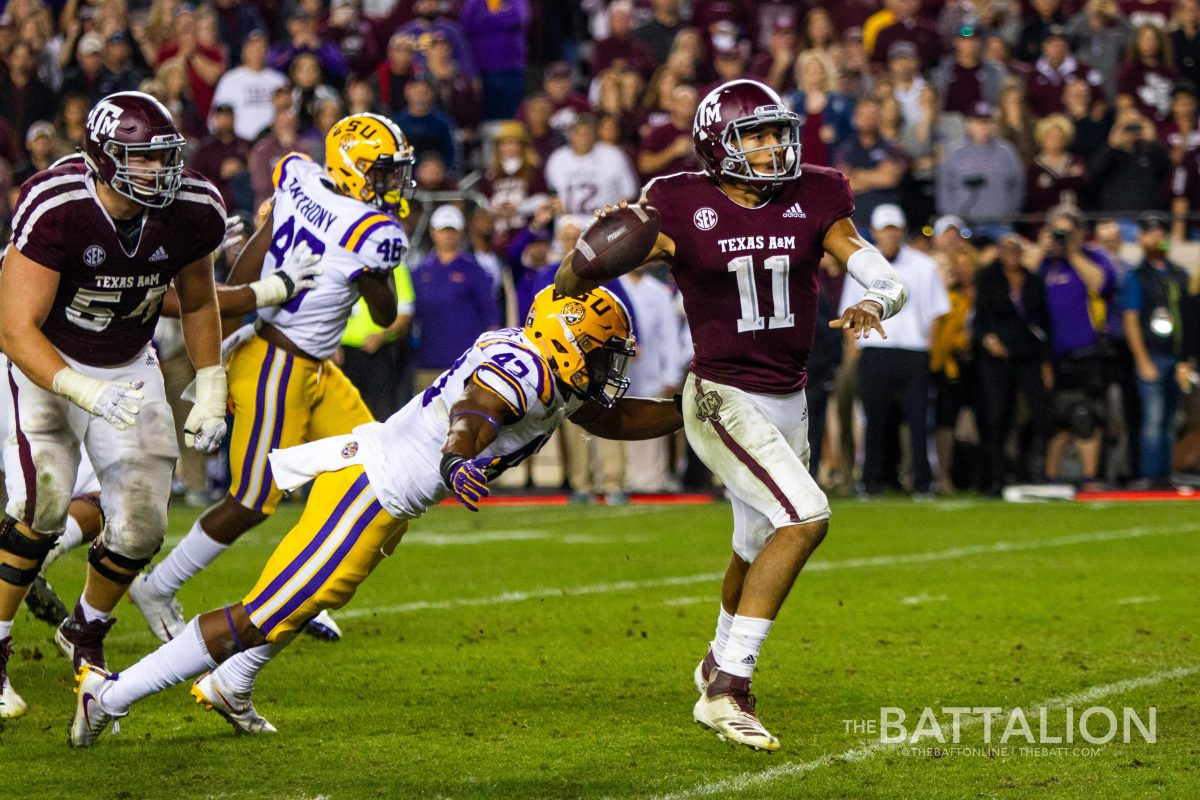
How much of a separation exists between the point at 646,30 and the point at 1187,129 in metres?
4.84

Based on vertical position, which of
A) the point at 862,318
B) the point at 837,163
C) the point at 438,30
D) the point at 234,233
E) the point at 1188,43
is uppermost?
the point at 438,30

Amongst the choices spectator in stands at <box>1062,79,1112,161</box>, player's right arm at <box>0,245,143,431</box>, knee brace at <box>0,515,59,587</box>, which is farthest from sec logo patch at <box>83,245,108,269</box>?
spectator in stands at <box>1062,79,1112,161</box>

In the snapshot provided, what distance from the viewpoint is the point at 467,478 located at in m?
4.47

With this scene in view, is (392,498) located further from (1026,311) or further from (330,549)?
(1026,311)

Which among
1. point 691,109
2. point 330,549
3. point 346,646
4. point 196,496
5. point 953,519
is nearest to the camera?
point 330,549

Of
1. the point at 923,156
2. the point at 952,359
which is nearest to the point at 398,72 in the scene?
the point at 923,156

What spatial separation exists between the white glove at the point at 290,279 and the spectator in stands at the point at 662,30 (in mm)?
9356

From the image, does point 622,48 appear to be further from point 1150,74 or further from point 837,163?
point 1150,74

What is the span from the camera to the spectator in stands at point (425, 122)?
14070 millimetres

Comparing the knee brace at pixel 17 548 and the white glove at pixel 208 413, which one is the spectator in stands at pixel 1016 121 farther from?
the knee brace at pixel 17 548

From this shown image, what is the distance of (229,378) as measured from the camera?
7090mm

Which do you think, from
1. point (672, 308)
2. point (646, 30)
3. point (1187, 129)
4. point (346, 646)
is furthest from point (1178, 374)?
point (346, 646)

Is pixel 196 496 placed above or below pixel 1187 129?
below

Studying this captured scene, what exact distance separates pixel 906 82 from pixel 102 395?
10358 mm
